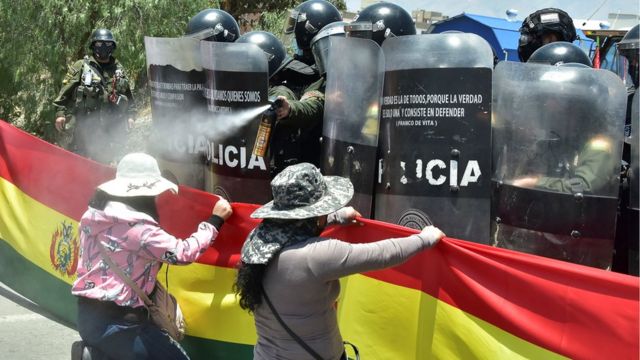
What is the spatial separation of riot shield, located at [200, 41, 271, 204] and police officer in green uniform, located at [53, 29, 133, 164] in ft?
13.9

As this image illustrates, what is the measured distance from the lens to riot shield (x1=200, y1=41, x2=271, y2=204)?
14.7 ft

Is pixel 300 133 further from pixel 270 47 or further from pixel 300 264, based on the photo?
pixel 300 264

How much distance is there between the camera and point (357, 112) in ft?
13.2

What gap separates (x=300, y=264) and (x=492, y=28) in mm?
13987

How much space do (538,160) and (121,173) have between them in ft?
6.56

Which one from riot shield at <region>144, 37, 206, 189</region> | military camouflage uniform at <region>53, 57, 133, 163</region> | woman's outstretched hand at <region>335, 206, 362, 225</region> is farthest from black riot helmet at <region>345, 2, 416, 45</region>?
military camouflage uniform at <region>53, 57, 133, 163</region>

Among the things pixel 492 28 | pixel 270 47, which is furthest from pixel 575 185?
pixel 492 28

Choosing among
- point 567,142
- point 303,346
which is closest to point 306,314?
point 303,346

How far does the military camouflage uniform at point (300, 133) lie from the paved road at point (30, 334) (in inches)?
71.7

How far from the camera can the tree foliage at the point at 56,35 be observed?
10.7m

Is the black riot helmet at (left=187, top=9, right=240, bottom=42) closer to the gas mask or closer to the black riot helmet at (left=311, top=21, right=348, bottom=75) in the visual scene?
the black riot helmet at (left=311, top=21, right=348, bottom=75)

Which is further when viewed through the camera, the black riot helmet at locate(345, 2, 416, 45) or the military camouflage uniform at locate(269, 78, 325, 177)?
the black riot helmet at locate(345, 2, 416, 45)

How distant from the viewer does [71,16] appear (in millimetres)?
10727

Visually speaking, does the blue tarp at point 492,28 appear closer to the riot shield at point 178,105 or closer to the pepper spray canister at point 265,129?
the riot shield at point 178,105
